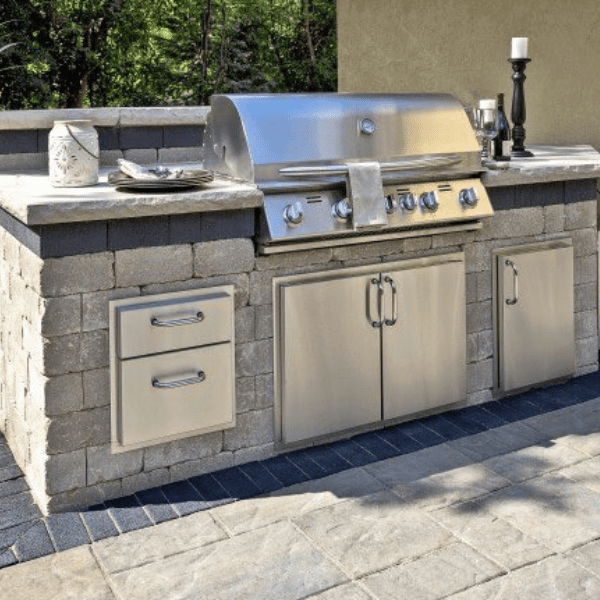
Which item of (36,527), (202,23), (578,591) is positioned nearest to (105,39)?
(202,23)

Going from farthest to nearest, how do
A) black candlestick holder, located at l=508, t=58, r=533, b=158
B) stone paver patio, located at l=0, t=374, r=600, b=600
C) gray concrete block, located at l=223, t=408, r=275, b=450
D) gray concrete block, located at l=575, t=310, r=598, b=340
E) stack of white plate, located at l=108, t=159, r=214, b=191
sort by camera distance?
1. black candlestick holder, located at l=508, t=58, r=533, b=158
2. gray concrete block, located at l=575, t=310, r=598, b=340
3. gray concrete block, located at l=223, t=408, r=275, b=450
4. stack of white plate, located at l=108, t=159, r=214, b=191
5. stone paver patio, located at l=0, t=374, r=600, b=600

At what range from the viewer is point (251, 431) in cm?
371

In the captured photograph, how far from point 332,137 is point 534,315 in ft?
4.59

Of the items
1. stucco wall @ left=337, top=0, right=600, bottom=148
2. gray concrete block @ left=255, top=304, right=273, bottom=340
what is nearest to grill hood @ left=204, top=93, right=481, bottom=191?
gray concrete block @ left=255, top=304, right=273, bottom=340

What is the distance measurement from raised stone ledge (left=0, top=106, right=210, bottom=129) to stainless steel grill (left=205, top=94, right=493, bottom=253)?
70cm

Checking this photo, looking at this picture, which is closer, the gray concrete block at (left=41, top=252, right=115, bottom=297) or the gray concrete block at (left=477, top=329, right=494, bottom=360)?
the gray concrete block at (left=41, top=252, right=115, bottom=297)

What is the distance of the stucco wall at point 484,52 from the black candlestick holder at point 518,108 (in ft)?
1.80

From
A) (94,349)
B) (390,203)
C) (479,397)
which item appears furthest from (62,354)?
(479,397)

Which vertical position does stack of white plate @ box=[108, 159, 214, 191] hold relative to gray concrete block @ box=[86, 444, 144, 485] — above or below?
above

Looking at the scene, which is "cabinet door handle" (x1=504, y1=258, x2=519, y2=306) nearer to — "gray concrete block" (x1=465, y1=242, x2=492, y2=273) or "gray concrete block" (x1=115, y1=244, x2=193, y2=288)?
"gray concrete block" (x1=465, y1=242, x2=492, y2=273)

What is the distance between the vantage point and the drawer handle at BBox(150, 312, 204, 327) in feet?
11.0

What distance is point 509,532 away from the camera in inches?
122

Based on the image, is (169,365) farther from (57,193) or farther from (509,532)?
(509,532)

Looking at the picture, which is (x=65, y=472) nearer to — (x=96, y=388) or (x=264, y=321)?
(x=96, y=388)
